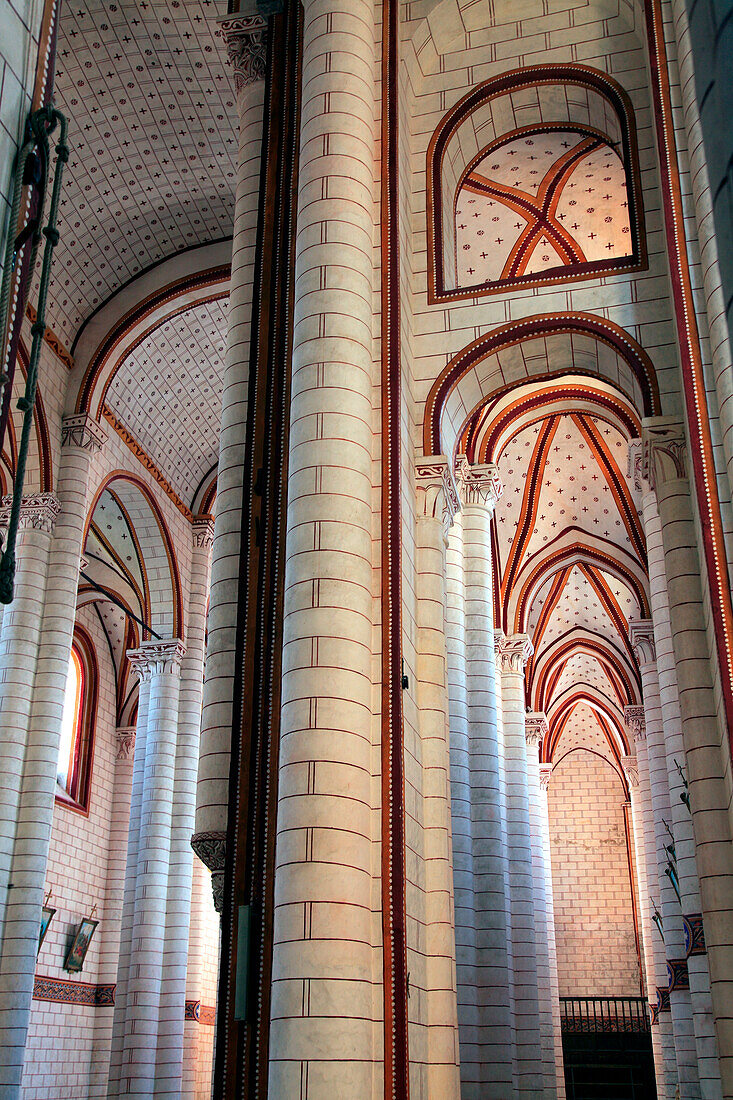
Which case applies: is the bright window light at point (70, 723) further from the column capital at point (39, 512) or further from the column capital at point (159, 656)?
the column capital at point (39, 512)

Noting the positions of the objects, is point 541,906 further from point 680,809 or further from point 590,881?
point 590,881

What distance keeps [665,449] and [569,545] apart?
10801 mm

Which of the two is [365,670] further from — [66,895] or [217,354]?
[66,895]

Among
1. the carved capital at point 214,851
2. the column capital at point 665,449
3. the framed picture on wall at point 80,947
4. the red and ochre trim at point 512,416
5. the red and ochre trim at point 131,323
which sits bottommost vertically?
the carved capital at point 214,851

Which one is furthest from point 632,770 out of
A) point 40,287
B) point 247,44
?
point 40,287

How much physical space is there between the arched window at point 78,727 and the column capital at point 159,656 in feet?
8.71

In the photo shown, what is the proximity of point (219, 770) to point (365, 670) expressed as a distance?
4.60 ft

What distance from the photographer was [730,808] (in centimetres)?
707

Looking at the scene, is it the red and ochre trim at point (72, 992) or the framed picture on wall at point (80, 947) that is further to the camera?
the framed picture on wall at point (80, 947)

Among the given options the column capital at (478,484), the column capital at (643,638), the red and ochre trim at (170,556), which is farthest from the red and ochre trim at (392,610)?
the red and ochre trim at (170,556)

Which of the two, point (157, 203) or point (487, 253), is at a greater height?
point (157, 203)

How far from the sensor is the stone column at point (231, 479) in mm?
7672

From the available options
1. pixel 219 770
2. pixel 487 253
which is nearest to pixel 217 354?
pixel 487 253

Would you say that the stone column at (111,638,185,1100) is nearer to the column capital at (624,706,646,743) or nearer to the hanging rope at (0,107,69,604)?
the column capital at (624,706,646,743)
